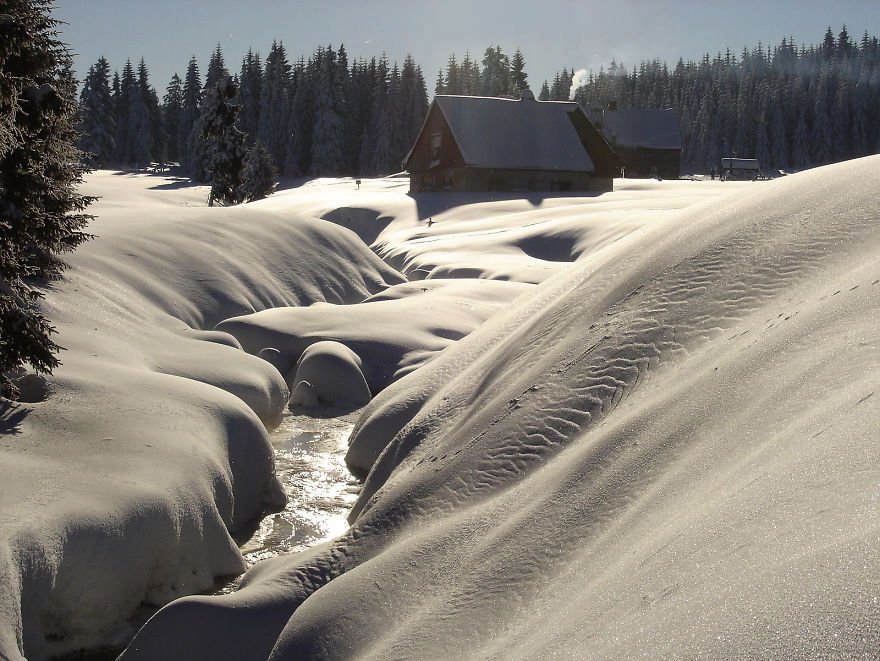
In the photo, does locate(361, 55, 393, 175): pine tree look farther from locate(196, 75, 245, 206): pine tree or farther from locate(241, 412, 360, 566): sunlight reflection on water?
locate(241, 412, 360, 566): sunlight reflection on water

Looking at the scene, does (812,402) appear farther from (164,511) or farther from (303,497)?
(303,497)

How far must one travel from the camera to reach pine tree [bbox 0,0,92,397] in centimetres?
616

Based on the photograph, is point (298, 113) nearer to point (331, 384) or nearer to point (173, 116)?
point (173, 116)

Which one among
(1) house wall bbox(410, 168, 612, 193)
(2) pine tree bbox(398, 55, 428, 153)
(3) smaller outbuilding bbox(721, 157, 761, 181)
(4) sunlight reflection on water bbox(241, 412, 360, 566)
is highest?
(2) pine tree bbox(398, 55, 428, 153)

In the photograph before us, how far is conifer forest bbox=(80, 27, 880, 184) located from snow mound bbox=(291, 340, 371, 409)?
41.5 metres

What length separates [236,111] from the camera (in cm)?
3822

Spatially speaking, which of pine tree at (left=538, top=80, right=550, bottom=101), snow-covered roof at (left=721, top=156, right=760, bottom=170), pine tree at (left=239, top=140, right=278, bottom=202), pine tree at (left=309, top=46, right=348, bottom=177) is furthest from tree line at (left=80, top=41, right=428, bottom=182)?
pine tree at (left=538, top=80, right=550, bottom=101)

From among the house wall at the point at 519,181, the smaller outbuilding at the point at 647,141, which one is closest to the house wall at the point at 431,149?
the house wall at the point at 519,181

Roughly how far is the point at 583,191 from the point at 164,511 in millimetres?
34454

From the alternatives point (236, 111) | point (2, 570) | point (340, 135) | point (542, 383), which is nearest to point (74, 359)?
point (2, 570)

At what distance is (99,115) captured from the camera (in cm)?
6981

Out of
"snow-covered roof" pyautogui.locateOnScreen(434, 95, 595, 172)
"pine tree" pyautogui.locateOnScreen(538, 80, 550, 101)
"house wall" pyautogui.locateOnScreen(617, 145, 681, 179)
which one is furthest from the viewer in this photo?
"pine tree" pyautogui.locateOnScreen(538, 80, 550, 101)

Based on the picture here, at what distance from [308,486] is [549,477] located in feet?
14.1

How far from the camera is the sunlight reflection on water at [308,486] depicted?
7023 millimetres
